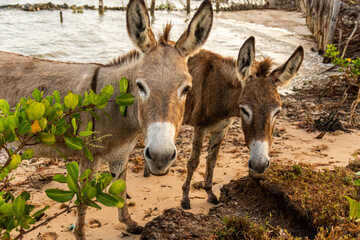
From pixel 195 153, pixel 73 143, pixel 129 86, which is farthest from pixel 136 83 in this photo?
pixel 195 153

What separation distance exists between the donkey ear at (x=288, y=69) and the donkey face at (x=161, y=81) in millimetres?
1131

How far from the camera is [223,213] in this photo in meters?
3.15

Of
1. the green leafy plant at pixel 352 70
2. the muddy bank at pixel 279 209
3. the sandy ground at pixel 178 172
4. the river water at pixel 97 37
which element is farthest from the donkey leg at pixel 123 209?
the river water at pixel 97 37

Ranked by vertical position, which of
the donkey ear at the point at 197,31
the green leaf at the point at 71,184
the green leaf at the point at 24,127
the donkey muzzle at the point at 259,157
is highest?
the donkey ear at the point at 197,31

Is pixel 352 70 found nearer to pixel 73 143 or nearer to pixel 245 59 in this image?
pixel 245 59

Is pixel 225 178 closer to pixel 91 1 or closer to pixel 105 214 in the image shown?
pixel 105 214

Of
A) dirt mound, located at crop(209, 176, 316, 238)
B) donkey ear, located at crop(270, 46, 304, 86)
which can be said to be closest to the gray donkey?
donkey ear, located at crop(270, 46, 304, 86)

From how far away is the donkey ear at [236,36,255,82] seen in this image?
3.31 m

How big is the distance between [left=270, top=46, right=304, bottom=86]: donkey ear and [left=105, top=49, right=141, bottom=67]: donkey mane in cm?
160

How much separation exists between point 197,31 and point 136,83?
809 mm

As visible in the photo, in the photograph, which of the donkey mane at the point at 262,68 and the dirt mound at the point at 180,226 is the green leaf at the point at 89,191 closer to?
the dirt mound at the point at 180,226

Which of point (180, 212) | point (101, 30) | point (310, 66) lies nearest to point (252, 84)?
point (180, 212)

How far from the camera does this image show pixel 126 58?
118 inches

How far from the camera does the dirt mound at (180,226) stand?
104 inches
